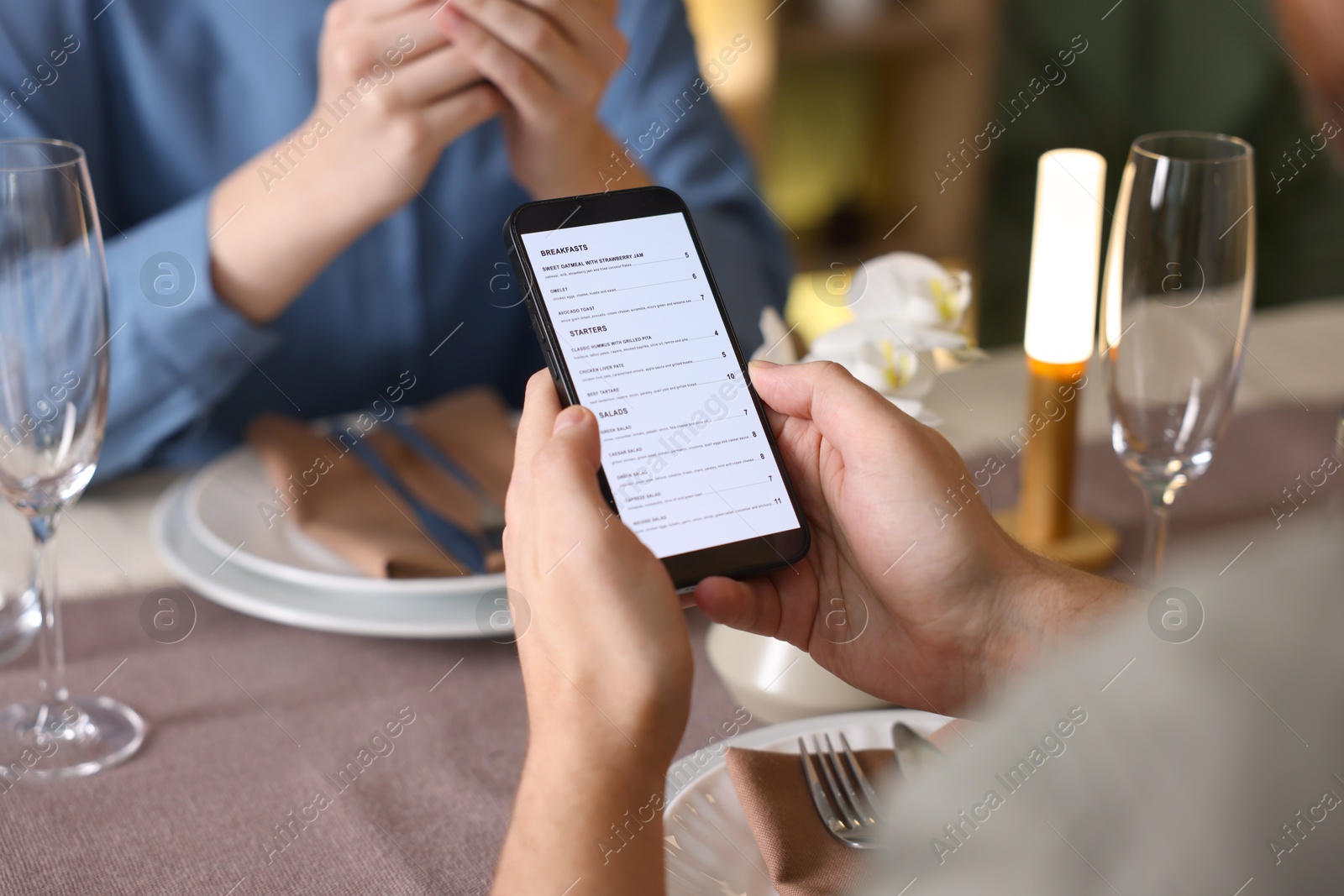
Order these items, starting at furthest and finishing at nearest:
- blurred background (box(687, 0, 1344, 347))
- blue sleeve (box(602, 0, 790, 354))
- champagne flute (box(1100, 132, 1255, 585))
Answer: blurred background (box(687, 0, 1344, 347))
blue sleeve (box(602, 0, 790, 354))
champagne flute (box(1100, 132, 1255, 585))

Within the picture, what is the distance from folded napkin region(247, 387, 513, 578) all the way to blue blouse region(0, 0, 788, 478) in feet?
0.51

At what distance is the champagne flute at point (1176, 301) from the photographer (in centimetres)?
54

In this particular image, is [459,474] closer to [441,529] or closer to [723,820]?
[441,529]

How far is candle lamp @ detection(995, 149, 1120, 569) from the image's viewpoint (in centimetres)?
66

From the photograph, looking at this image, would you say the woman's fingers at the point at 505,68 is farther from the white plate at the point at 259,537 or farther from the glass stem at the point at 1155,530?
the glass stem at the point at 1155,530

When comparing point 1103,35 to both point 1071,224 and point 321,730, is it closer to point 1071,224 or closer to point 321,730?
point 1071,224

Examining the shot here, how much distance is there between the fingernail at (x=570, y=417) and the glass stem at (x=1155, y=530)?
34 cm

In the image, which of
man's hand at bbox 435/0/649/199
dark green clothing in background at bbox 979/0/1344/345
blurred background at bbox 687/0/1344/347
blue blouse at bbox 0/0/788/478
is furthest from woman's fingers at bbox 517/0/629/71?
dark green clothing in background at bbox 979/0/1344/345

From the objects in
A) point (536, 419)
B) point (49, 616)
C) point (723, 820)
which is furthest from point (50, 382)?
point (723, 820)

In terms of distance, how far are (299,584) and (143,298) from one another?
1.09 feet

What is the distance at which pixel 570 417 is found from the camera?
16.3 inches

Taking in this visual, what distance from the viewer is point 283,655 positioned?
587 mm

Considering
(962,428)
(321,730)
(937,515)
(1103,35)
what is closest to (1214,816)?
(937,515)

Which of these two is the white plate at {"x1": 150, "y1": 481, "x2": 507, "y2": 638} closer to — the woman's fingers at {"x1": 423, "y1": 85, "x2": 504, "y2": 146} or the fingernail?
the fingernail
